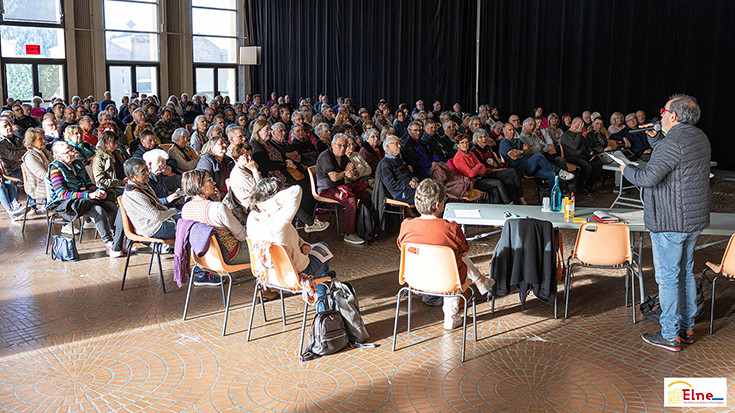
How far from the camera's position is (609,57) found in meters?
14.9

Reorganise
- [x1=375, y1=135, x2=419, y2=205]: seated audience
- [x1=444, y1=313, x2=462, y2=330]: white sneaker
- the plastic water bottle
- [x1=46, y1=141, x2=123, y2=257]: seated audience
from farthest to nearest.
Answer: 1. [x1=375, y1=135, x2=419, y2=205]: seated audience
2. [x1=46, y1=141, x2=123, y2=257]: seated audience
3. the plastic water bottle
4. [x1=444, y1=313, x2=462, y2=330]: white sneaker

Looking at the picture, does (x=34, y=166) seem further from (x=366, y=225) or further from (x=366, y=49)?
(x=366, y=49)

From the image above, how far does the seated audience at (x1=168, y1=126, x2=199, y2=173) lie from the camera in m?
8.26

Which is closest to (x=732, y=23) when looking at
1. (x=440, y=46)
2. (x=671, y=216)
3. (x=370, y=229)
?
(x=440, y=46)

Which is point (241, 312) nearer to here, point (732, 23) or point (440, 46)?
point (732, 23)

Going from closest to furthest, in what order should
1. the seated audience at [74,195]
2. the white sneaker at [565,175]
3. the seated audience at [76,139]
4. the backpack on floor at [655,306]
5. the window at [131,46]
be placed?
1. the backpack on floor at [655,306]
2. the seated audience at [74,195]
3. the seated audience at [76,139]
4. the white sneaker at [565,175]
5. the window at [131,46]

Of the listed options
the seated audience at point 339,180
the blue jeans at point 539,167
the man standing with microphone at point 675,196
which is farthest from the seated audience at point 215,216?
the blue jeans at point 539,167

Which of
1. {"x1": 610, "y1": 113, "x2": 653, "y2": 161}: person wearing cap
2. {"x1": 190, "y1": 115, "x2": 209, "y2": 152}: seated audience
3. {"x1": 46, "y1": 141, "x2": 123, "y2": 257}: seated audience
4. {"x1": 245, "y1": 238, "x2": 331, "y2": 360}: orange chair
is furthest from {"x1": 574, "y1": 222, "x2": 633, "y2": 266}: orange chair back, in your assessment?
{"x1": 610, "y1": 113, "x2": 653, "y2": 161}: person wearing cap

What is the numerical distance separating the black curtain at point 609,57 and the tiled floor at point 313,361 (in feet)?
29.6

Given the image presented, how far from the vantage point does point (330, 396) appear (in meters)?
3.81

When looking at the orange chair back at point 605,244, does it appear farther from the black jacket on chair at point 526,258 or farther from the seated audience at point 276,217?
the seated audience at point 276,217

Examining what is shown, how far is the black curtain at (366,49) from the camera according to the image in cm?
1816

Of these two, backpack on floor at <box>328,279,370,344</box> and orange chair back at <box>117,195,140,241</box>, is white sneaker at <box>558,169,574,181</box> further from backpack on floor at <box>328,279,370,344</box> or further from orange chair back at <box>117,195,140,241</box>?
orange chair back at <box>117,195,140,241</box>

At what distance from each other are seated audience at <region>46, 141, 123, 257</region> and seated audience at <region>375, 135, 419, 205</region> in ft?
9.46
